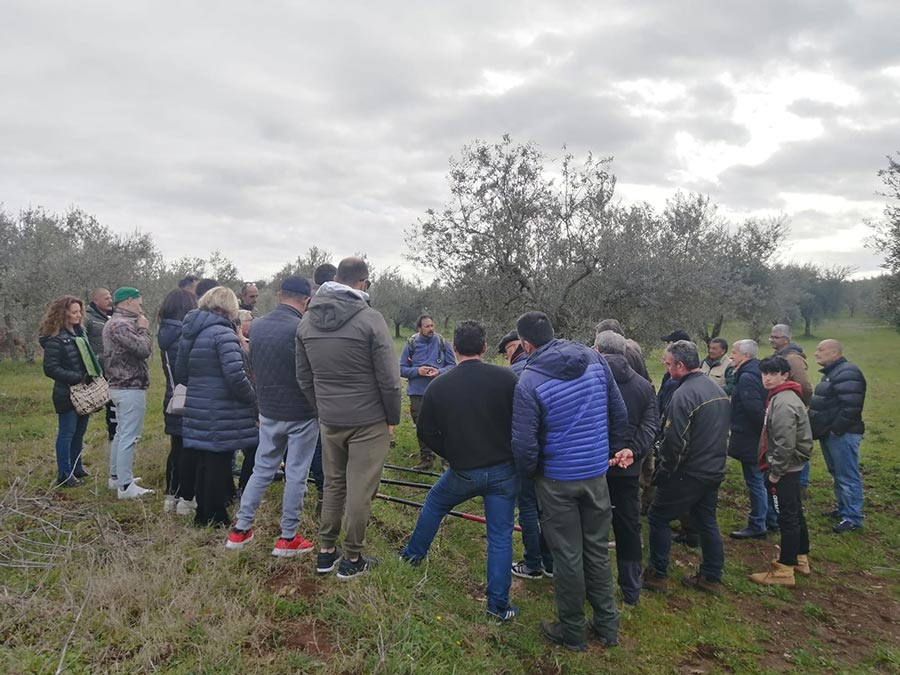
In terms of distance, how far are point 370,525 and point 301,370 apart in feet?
6.75

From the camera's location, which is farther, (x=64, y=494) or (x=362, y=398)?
(x=64, y=494)

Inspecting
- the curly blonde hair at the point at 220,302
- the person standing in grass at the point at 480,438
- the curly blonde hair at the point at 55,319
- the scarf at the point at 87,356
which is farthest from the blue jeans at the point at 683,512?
the curly blonde hair at the point at 55,319

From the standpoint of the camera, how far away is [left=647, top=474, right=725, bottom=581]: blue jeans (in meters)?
→ 4.81

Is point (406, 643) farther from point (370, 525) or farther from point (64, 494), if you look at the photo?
point (64, 494)

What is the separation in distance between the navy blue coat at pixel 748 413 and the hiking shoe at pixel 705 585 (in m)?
1.75

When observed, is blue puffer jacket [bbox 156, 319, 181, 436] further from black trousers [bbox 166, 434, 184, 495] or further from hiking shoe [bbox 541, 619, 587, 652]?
hiking shoe [bbox 541, 619, 587, 652]

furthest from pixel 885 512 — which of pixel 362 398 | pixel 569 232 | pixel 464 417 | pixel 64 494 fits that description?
pixel 64 494

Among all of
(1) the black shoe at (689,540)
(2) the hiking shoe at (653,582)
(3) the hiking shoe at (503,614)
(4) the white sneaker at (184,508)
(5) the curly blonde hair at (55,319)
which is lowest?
(1) the black shoe at (689,540)

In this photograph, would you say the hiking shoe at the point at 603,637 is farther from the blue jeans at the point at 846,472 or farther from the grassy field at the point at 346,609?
the blue jeans at the point at 846,472

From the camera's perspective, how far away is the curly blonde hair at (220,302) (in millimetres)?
4625

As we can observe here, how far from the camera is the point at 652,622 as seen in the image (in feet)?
14.4

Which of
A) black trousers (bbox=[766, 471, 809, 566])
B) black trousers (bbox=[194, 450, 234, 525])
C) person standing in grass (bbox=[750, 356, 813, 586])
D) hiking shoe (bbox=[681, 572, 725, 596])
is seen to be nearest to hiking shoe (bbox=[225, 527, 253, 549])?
black trousers (bbox=[194, 450, 234, 525])

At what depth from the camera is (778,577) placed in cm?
520

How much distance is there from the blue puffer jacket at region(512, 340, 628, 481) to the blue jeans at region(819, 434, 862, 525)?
14.8 ft
